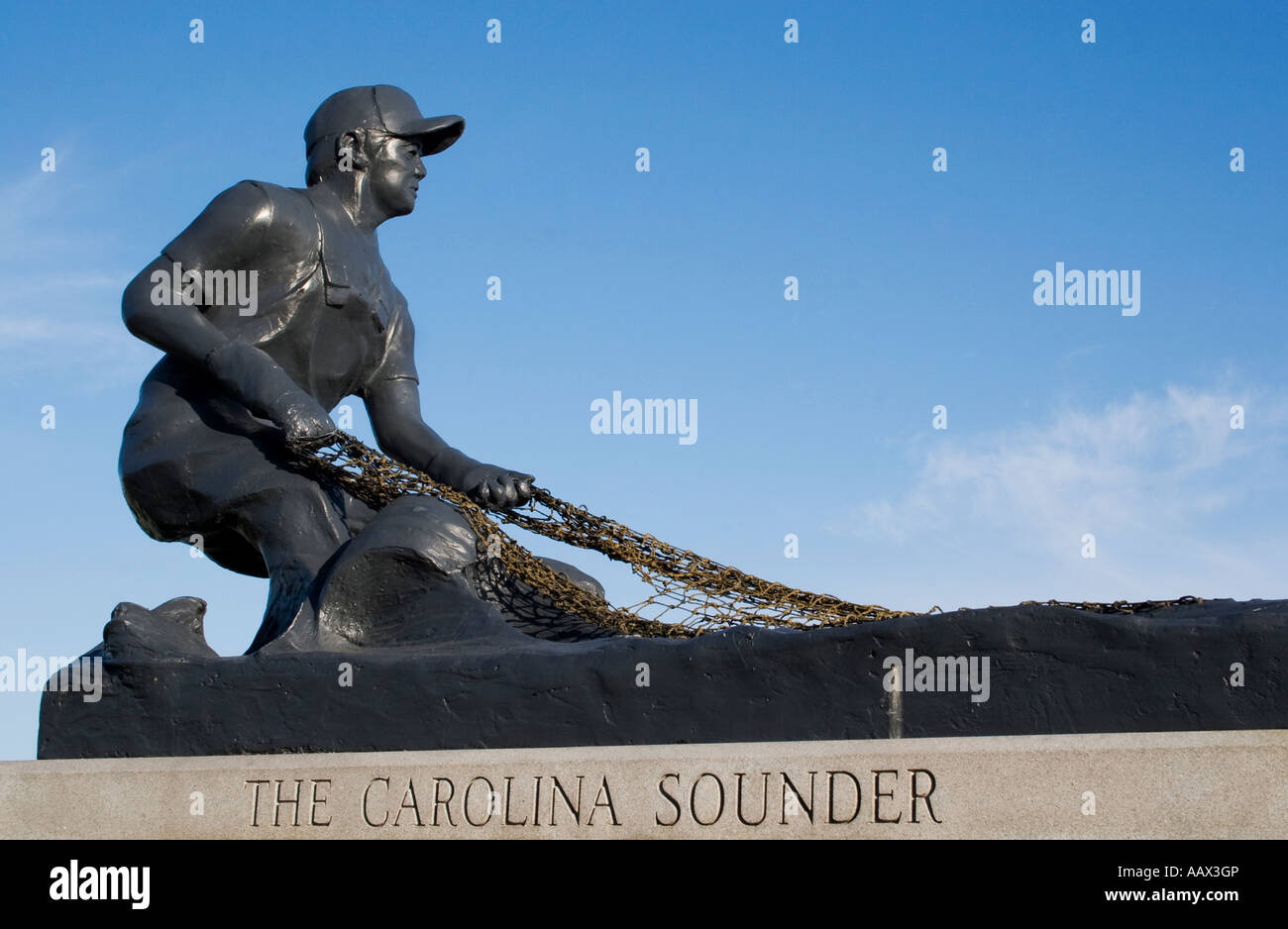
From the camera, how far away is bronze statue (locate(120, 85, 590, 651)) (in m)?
6.38

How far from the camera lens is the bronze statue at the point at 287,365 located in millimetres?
6375

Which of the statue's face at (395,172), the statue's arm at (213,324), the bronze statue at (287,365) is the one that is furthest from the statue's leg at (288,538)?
the statue's face at (395,172)

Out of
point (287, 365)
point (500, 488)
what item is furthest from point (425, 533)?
point (287, 365)

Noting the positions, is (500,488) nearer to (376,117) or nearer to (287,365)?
(287,365)

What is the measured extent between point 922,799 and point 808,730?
0.55m

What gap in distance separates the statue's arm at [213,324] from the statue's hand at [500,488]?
71 centimetres

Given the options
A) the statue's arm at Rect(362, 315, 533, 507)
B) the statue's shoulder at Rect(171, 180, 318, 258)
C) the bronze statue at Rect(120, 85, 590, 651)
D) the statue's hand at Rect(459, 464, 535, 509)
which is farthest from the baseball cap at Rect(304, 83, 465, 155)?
the statue's hand at Rect(459, 464, 535, 509)

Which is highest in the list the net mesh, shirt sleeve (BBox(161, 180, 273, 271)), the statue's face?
the statue's face

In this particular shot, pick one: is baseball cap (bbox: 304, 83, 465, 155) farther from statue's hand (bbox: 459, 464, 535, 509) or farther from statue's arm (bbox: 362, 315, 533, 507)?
statue's hand (bbox: 459, 464, 535, 509)

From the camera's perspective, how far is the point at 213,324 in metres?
6.69

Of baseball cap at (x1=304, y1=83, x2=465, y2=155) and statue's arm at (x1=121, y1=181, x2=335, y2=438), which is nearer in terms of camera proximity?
statue's arm at (x1=121, y1=181, x2=335, y2=438)

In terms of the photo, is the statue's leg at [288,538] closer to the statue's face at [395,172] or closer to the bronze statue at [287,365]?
the bronze statue at [287,365]
